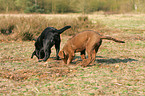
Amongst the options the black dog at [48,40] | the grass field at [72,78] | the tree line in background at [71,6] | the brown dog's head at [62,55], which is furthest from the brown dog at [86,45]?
the tree line in background at [71,6]

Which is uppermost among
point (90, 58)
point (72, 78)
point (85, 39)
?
point (85, 39)

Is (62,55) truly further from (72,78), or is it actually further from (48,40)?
(72,78)

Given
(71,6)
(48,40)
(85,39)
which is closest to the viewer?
(85,39)

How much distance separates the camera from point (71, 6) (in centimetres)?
3422

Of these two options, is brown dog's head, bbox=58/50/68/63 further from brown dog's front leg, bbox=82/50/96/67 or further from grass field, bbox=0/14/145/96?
brown dog's front leg, bbox=82/50/96/67

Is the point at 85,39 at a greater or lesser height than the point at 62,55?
greater

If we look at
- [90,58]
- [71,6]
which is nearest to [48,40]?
[90,58]

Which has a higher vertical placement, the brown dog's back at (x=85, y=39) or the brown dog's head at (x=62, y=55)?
the brown dog's back at (x=85, y=39)

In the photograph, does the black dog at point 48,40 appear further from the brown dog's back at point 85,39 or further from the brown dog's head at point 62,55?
the brown dog's back at point 85,39

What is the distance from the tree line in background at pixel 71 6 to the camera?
28600mm

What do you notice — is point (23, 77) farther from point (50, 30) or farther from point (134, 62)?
point (134, 62)

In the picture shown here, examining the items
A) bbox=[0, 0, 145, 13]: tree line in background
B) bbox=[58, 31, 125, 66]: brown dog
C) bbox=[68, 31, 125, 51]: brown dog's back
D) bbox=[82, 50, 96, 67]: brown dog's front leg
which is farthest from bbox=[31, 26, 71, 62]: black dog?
bbox=[0, 0, 145, 13]: tree line in background

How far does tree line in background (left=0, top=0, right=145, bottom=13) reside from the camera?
28600mm

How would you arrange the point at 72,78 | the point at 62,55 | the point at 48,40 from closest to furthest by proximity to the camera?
the point at 72,78 → the point at 62,55 → the point at 48,40
